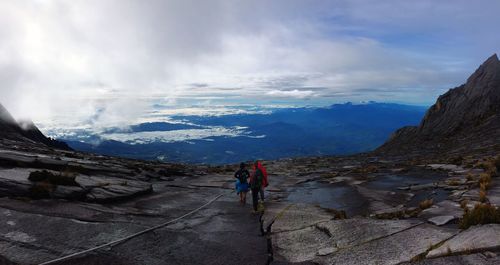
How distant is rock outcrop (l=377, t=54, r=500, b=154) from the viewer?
2731 inches

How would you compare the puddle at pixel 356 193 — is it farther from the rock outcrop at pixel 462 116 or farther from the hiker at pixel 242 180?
the rock outcrop at pixel 462 116

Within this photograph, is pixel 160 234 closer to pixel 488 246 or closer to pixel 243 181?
pixel 243 181

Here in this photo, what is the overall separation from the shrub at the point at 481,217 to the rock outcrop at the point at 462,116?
179ft

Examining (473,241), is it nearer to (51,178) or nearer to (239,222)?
(239,222)

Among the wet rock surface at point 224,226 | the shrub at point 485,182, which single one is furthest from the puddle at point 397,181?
the shrub at point 485,182

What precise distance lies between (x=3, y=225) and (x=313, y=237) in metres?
12.3

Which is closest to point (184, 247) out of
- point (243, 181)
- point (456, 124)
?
point (243, 181)

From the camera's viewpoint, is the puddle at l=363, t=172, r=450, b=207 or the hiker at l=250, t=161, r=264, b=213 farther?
the hiker at l=250, t=161, r=264, b=213

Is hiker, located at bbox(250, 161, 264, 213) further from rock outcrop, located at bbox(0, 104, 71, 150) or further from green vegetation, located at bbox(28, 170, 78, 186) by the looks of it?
rock outcrop, located at bbox(0, 104, 71, 150)

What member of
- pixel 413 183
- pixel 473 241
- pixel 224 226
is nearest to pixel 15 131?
pixel 224 226

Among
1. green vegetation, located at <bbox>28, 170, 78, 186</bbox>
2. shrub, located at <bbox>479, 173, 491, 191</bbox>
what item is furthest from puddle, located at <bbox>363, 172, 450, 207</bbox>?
green vegetation, located at <bbox>28, 170, 78, 186</bbox>

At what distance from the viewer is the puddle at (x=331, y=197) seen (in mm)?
22939

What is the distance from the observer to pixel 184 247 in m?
15.0

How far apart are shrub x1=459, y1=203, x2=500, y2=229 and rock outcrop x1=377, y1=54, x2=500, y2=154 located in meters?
54.4
